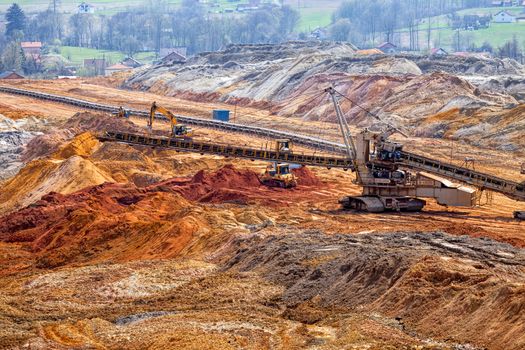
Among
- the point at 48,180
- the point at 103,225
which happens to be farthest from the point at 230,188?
the point at 103,225

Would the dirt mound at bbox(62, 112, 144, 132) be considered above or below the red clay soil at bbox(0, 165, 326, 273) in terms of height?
above

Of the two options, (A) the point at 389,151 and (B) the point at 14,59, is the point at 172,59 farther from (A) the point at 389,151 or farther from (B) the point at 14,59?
(A) the point at 389,151

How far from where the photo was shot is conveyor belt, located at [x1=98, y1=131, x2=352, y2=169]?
2356 inches

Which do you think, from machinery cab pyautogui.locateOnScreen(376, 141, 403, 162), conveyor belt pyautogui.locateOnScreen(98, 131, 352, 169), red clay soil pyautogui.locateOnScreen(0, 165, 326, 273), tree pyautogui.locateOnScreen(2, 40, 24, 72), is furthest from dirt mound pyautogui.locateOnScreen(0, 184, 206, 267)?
tree pyautogui.locateOnScreen(2, 40, 24, 72)

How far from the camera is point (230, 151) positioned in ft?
204

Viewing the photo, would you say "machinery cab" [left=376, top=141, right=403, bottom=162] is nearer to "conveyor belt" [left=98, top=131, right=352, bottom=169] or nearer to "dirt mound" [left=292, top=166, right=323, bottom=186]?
"conveyor belt" [left=98, top=131, right=352, bottom=169]

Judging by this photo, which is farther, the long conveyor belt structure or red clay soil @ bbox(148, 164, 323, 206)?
red clay soil @ bbox(148, 164, 323, 206)

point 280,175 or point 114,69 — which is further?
point 114,69

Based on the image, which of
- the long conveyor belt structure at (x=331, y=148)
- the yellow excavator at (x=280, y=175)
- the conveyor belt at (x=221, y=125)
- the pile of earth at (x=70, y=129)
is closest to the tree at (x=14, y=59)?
the long conveyor belt structure at (x=331, y=148)

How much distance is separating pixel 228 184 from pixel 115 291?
22.8 m

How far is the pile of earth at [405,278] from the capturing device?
29.6 m

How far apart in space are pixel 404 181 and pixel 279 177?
9.02 metres

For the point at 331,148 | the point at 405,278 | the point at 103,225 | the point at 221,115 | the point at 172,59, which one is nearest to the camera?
the point at 405,278

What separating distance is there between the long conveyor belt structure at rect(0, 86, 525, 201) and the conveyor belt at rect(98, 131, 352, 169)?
8cm
